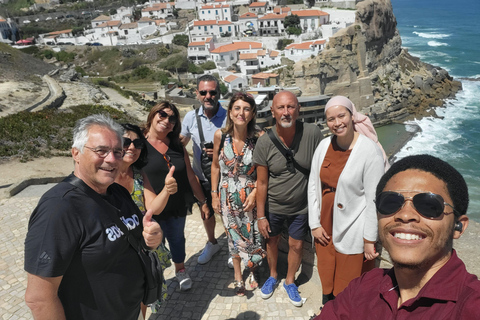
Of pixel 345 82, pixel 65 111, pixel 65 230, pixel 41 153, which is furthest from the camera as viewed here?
pixel 345 82

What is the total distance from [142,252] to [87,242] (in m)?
0.48

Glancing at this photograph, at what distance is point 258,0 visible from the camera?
60938 millimetres

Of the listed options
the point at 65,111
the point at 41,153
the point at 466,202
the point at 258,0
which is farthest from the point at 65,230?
the point at 258,0

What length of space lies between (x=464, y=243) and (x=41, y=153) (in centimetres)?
1307

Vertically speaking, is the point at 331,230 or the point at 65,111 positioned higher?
the point at 331,230

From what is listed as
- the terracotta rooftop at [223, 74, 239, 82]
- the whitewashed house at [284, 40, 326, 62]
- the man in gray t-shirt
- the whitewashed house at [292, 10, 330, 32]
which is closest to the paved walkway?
the man in gray t-shirt

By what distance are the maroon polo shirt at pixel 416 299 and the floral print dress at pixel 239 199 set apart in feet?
5.88

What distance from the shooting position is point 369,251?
271 centimetres

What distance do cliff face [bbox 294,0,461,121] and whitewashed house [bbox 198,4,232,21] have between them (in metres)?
23.0

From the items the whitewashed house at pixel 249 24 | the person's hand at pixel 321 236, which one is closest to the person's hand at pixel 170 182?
the person's hand at pixel 321 236

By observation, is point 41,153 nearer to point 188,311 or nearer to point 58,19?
point 188,311

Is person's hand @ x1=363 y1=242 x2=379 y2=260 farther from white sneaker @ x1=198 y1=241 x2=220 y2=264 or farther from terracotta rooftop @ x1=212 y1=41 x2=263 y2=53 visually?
terracotta rooftop @ x1=212 y1=41 x2=263 y2=53

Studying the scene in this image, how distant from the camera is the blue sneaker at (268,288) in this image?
141 inches

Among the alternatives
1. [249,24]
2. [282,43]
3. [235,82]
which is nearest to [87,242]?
[235,82]
